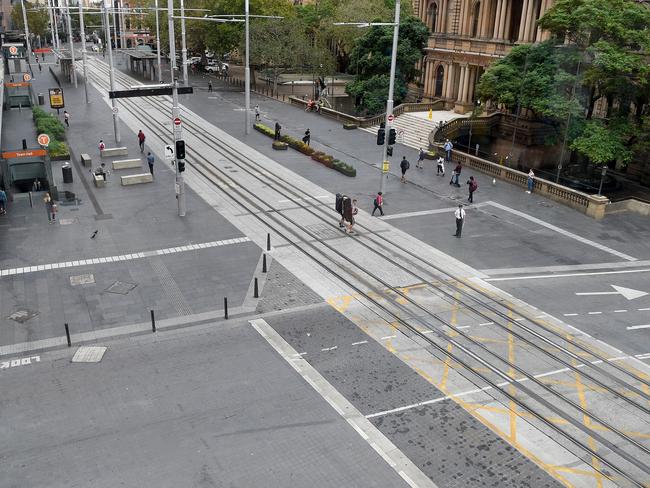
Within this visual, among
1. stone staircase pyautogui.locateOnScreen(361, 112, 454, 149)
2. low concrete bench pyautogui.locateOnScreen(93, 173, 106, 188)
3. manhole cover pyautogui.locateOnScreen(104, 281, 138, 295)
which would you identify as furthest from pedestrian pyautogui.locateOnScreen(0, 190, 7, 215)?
stone staircase pyautogui.locateOnScreen(361, 112, 454, 149)

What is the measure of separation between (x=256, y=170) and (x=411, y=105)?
21503 mm

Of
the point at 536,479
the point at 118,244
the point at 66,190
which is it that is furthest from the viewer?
the point at 66,190

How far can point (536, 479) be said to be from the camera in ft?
41.2

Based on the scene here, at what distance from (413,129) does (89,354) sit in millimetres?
36596

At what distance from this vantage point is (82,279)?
68.8 feet

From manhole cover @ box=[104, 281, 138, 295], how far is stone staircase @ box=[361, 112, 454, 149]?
28.7 meters

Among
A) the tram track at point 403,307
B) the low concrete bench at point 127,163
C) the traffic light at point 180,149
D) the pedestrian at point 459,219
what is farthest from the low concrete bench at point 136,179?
the pedestrian at point 459,219

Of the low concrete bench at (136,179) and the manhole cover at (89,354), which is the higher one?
the low concrete bench at (136,179)

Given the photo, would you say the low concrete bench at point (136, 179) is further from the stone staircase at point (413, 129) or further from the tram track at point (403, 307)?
the stone staircase at point (413, 129)

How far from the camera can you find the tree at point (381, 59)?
53.6 metres

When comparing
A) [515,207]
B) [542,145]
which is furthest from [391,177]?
[542,145]

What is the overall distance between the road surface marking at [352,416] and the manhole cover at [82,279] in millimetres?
6520

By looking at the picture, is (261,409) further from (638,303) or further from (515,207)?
(515,207)

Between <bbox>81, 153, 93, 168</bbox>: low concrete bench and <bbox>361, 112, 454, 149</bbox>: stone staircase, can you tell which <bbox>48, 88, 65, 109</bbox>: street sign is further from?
<bbox>361, 112, 454, 149</bbox>: stone staircase
